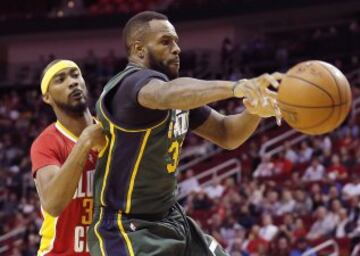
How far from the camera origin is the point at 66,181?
173 inches

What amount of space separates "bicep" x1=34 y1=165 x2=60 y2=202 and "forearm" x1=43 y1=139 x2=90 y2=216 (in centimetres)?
4

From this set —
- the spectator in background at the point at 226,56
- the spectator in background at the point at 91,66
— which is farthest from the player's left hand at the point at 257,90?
the spectator in background at the point at 91,66

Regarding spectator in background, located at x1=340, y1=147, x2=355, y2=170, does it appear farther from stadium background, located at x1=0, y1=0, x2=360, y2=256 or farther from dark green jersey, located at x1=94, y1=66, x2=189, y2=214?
dark green jersey, located at x1=94, y1=66, x2=189, y2=214

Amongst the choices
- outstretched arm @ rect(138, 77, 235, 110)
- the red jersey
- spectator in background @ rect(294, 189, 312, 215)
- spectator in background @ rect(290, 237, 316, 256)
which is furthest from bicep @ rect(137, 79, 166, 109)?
spectator in background @ rect(294, 189, 312, 215)

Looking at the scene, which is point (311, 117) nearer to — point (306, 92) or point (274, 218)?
point (306, 92)

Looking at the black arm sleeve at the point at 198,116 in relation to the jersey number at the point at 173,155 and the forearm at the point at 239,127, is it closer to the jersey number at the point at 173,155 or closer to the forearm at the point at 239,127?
the forearm at the point at 239,127

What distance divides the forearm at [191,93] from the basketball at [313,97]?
0.26 m

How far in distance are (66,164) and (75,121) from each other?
0.70 meters

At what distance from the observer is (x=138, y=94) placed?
392 centimetres

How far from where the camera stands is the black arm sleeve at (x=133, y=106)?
395 cm

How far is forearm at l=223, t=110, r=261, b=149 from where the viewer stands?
475 cm

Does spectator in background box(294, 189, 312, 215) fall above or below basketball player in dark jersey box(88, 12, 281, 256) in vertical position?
below

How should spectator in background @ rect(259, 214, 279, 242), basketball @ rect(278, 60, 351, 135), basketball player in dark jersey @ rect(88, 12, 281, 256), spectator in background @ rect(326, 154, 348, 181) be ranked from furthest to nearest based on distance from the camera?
spectator in background @ rect(326, 154, 348, 181) → spectator in background @ rect(259, 214, 279, 242) → basketball player in dark jersey @ rect(88, 12, 281, 256) → basketball @ rect(278, 60, 351, 135)

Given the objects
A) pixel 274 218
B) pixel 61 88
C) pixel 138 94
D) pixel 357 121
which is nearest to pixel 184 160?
pixel 357 121
